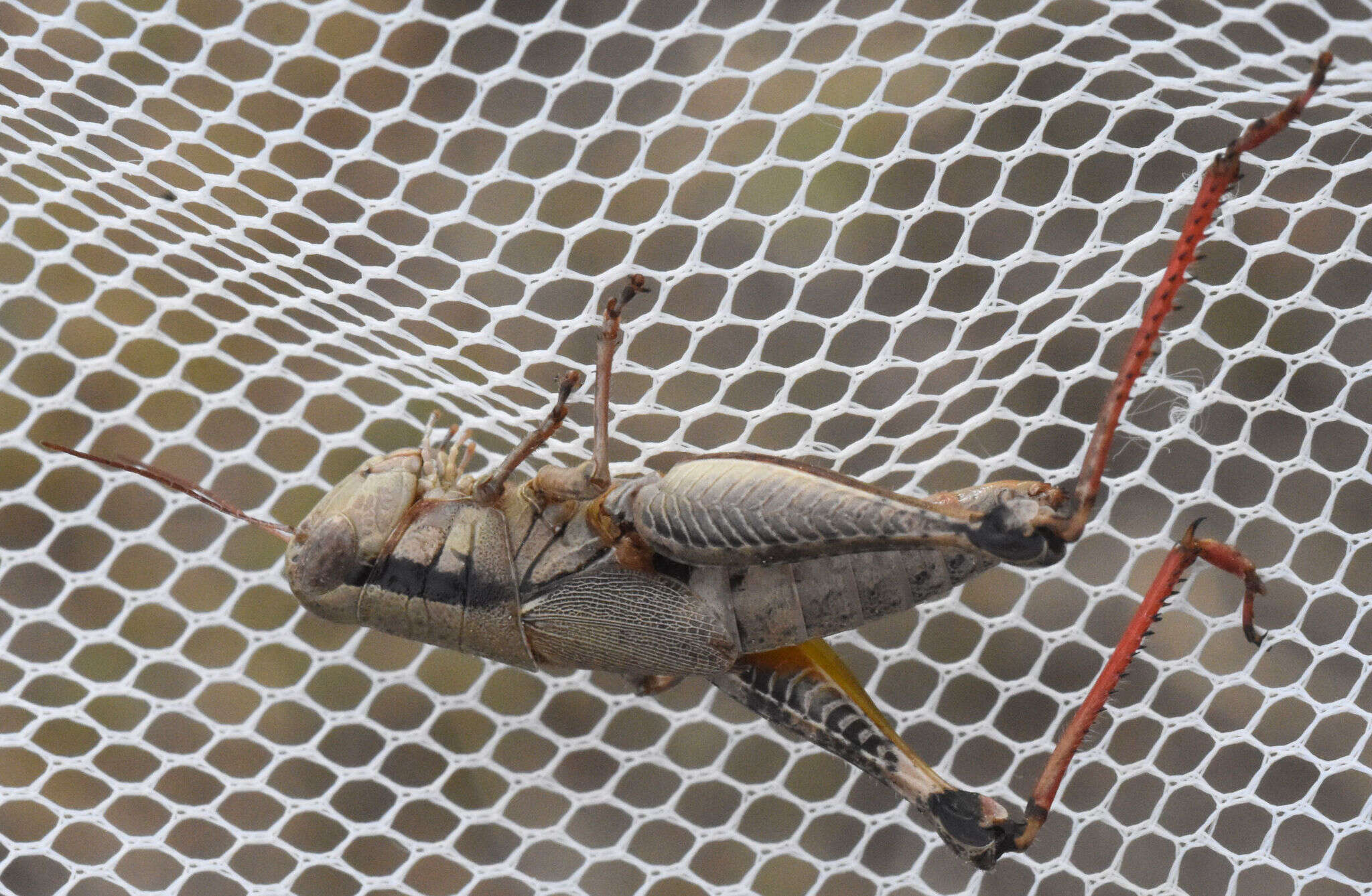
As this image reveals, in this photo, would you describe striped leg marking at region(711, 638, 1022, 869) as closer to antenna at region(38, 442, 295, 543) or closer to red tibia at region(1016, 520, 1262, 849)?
red tibia at region(1016, 520, 1262, 849)

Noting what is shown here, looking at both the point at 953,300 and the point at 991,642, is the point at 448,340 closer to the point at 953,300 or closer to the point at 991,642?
the point at 953,300

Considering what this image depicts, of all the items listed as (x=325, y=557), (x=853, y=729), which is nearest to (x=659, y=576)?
(x=853, y=729)

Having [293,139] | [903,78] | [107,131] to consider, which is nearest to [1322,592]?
[903,78]

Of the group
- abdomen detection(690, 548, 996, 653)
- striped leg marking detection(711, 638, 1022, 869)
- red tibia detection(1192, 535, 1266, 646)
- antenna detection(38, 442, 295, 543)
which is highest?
red tibia detection(1192, 535, 1266, 646)

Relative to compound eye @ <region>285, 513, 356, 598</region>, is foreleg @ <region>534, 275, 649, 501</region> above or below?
above

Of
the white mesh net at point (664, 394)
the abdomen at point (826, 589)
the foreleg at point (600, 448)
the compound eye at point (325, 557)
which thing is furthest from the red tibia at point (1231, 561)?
the compound eye at point (325, 557)

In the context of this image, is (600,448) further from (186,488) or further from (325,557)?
(186,488)

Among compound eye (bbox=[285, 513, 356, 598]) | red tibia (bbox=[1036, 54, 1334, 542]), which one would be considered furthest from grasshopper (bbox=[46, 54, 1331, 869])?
red tibia (bbox=[1036, 54, 1334, 542])
